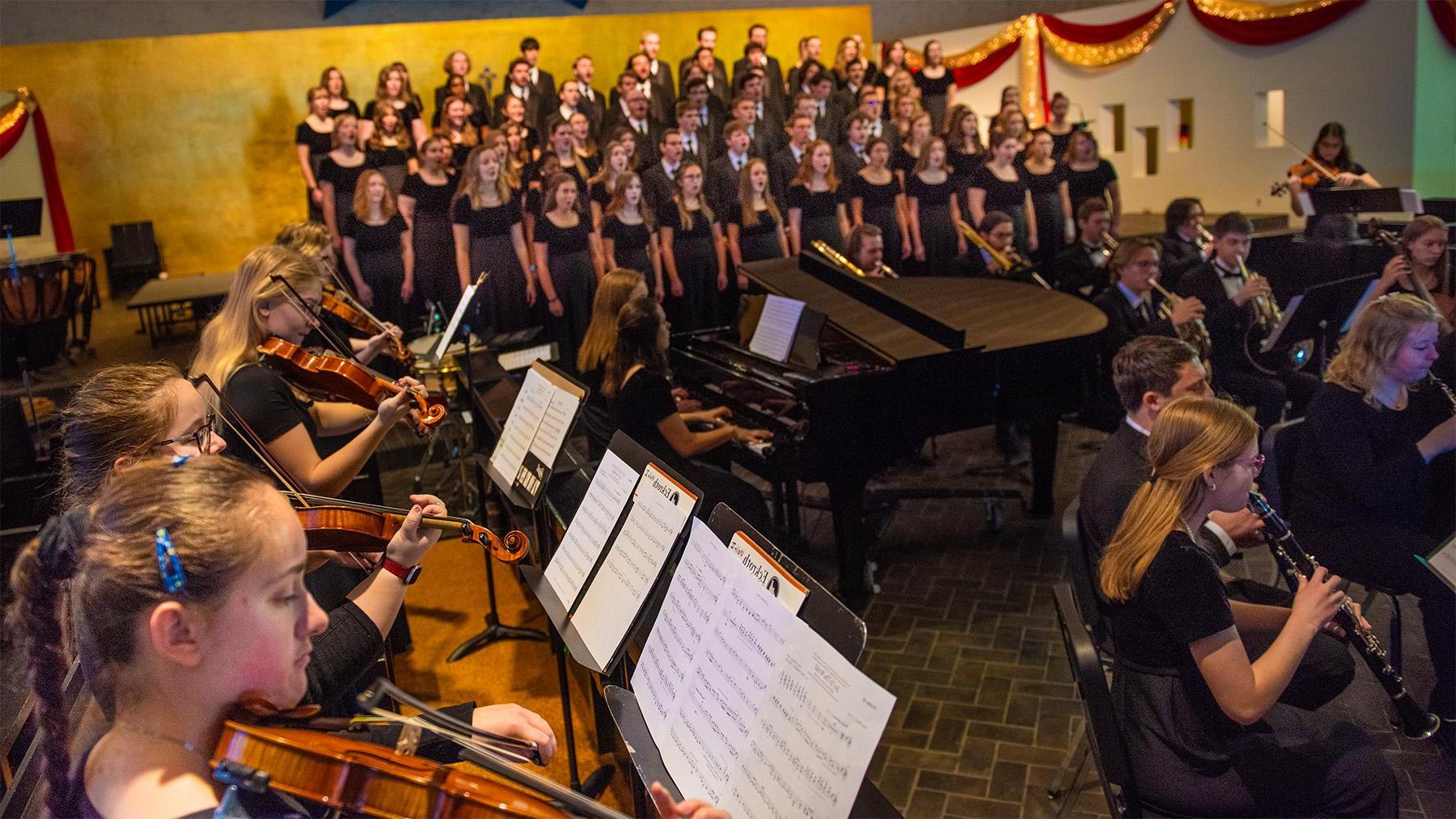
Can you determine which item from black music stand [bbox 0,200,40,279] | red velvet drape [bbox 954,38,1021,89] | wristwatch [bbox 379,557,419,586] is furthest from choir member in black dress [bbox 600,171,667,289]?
red velvet drape [bbox 954,38,1021,89]

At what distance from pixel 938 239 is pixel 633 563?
688 cm

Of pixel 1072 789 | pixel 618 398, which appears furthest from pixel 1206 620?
pixel 618 398

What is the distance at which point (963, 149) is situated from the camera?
898 centimetres

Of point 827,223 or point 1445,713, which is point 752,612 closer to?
point 1445,713

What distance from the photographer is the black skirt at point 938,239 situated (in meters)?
8.55

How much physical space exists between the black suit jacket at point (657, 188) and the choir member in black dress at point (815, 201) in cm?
91

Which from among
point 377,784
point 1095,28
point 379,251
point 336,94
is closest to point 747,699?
point 377,784

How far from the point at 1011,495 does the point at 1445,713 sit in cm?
209

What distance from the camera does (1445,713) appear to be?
3229mm

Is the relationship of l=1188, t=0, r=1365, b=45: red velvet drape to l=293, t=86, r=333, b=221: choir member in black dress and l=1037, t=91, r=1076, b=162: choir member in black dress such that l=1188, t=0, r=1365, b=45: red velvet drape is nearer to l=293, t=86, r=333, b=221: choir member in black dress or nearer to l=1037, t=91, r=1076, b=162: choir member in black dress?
l=1037, t=91, r=1076, b=162: choir member in black dress

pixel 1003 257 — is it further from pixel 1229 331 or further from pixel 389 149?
pixel 389 149

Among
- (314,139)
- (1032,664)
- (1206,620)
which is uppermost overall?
(314,139)

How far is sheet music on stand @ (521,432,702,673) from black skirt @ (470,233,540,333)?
17.3 feet

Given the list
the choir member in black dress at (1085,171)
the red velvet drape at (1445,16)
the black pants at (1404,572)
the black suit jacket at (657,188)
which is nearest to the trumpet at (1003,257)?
the choir member in black dress at (1085,171)
